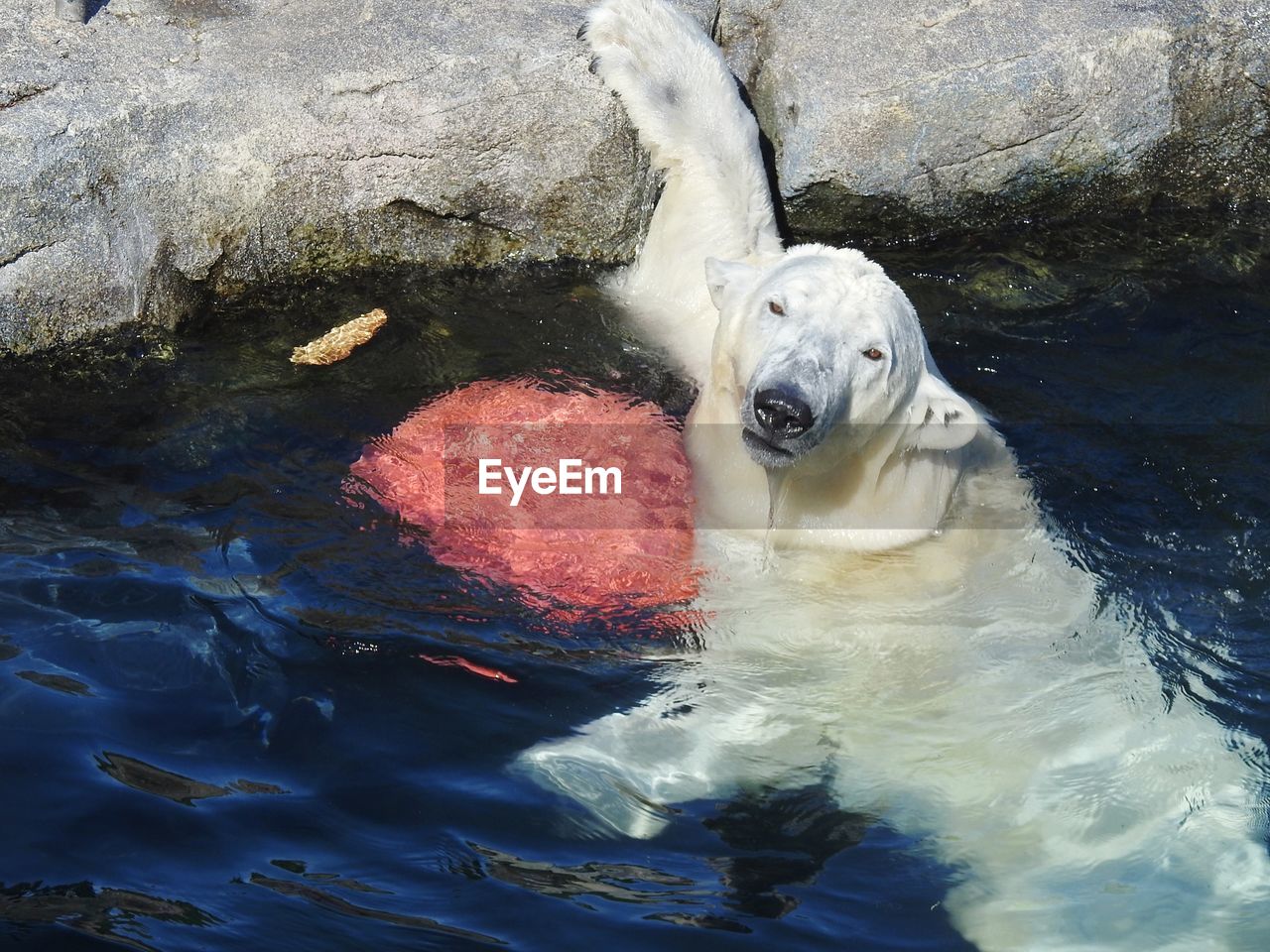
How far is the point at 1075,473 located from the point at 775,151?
6.68 ft

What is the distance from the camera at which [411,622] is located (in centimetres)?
404

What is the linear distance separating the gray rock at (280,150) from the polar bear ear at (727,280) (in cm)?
147

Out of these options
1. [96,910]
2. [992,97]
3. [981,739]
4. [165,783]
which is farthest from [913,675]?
[992,97]

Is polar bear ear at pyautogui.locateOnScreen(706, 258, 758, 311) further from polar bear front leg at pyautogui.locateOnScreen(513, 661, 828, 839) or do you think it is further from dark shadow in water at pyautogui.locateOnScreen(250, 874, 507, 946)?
dark shadow in water at pyautogui.locateOnScreen(250, 874, 507, 946)

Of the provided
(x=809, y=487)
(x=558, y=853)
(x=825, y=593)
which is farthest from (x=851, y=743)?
(x=558, y=853)

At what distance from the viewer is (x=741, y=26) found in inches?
246

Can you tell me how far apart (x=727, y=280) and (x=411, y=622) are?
4.83ft

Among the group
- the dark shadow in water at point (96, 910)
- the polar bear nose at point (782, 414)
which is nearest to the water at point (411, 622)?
the dark shadow in water at point (96, 910)

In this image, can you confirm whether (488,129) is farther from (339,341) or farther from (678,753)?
(678,753)

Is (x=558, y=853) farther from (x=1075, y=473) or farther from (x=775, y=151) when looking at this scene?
(x=775, y=151)

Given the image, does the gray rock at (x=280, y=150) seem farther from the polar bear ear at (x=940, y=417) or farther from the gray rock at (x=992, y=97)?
the polar bear ear at (x=940, y=417)

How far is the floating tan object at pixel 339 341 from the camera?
5.26 m

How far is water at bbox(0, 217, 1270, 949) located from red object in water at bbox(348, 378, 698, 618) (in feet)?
0.45

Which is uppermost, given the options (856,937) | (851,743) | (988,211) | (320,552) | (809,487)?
(988,211)
